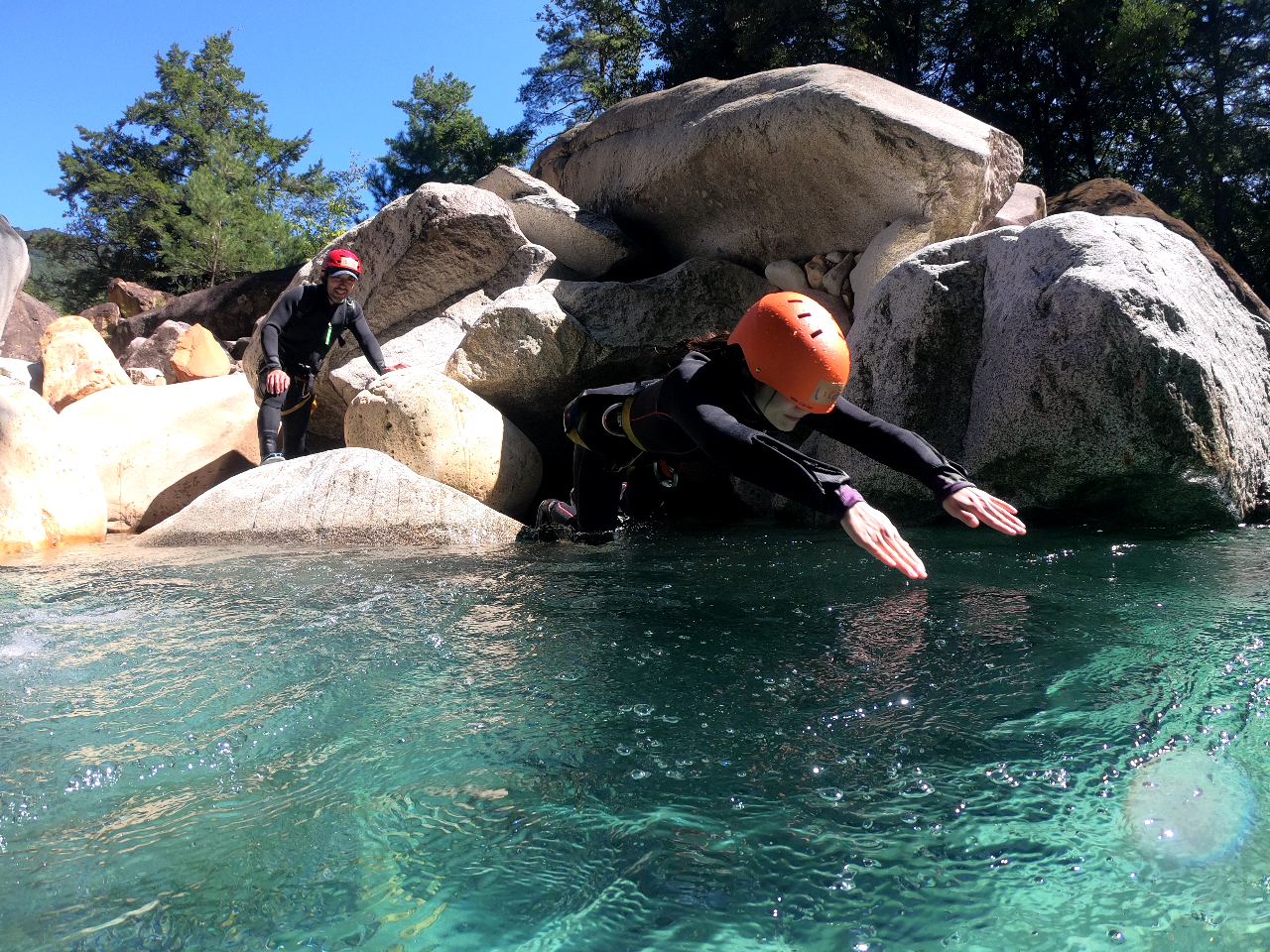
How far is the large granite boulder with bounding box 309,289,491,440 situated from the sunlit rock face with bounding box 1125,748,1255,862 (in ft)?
22.5

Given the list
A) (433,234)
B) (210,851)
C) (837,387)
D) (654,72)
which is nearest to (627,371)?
(433,234)

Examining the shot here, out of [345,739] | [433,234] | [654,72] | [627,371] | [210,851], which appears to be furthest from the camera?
[654,72]

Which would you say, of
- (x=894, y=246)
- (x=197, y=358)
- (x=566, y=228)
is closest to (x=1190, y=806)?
(x=894, y=246)

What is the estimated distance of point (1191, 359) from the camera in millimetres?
4320

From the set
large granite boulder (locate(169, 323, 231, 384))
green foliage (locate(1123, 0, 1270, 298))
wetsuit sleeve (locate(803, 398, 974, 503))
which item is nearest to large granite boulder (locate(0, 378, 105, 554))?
wetsuit sleeve (locate(803, 398, 974, 503))

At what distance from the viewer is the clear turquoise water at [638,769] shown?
1.39 m

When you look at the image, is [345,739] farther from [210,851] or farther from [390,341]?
[390,341]

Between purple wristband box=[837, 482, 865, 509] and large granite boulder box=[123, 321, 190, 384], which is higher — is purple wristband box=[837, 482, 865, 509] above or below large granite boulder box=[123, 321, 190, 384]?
below

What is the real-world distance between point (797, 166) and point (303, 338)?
177 inches

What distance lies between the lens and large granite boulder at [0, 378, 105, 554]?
552 centimetres

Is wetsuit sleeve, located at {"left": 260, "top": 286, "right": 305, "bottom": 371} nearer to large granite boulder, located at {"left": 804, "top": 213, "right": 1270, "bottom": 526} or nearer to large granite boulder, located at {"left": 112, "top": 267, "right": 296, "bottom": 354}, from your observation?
large granite boulder, located at {"left": 804, "top": 213, "right": 1270, "bottom": 526}

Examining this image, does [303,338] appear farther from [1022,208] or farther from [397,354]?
[1022,208]

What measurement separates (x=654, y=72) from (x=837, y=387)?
17.4 metres

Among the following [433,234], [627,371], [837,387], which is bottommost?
[837,387]
